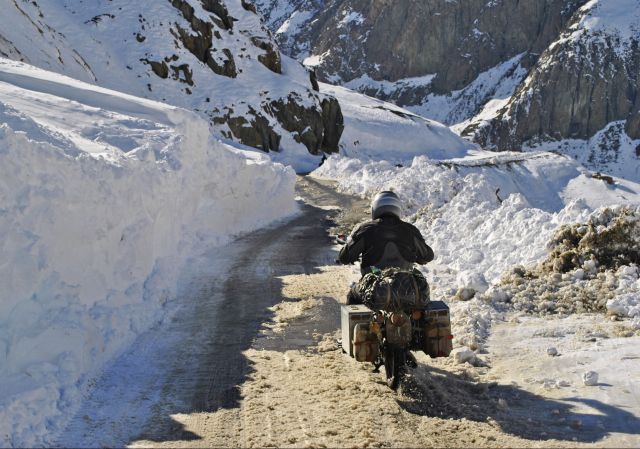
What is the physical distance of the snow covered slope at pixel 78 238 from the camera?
6254 mm

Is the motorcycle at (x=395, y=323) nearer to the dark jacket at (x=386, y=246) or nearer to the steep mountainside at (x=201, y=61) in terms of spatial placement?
the dark jacket at (x=386, y=246)

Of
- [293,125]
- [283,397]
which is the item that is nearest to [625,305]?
[283,397]

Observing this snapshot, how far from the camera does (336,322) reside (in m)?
8.95

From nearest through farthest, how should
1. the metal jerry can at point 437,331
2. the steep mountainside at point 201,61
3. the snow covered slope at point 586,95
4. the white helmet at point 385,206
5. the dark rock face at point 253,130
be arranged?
the metal jerry can at point 437,331, the white helmet at point 385,206, the steep mountainside at point 201,61, the dark rock face at point 253,130, the snow covered slope at point 586,95

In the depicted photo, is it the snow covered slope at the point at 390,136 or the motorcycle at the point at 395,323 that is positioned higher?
the snow covered slope at the point at 390,136

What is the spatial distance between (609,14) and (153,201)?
7175 inches

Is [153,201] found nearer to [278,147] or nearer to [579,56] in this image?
[278,147]

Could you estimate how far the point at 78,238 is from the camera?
8.70m

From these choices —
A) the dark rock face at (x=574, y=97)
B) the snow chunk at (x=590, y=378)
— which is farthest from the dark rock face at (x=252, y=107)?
the dark rock face at (x=574, y=97)

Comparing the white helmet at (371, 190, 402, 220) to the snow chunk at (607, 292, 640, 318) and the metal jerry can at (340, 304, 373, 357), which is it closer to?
the metal jerry can at (340, 304, 373, 357)

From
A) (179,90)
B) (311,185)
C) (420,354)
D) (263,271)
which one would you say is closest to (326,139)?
(179,90)

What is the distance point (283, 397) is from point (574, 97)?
17781 cm

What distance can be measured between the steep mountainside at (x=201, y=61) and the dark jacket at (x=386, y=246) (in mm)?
43380

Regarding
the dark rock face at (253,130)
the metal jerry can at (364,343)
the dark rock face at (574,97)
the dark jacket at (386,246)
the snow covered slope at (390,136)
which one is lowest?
the metal jerry can at (364,343)
